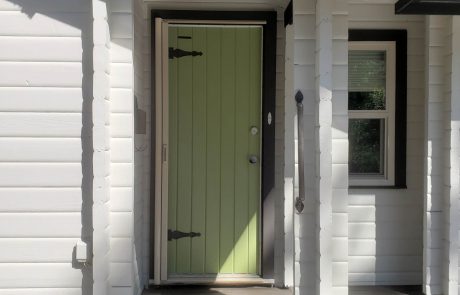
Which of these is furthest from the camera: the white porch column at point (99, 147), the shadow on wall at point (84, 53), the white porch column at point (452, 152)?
the white porch column at point (452, 152)

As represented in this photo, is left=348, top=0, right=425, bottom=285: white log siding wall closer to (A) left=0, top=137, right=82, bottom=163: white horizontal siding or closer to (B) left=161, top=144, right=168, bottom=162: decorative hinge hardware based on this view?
(B) left=161, top=144, right=168, bottom=162: decorative hinge hardware

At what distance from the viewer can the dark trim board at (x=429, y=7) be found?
2.86 meters

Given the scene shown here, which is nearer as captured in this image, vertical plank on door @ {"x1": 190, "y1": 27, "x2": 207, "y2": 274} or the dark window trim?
vertical plank on door @ {"x1": 190, "y1": 27, "x2": 207, "y2": 274}

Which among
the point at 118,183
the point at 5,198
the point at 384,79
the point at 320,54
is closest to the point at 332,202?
the point at 320,54

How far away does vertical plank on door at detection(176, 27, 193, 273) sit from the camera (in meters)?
3.79

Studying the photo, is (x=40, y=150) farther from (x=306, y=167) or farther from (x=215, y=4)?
(x=215, y=4)

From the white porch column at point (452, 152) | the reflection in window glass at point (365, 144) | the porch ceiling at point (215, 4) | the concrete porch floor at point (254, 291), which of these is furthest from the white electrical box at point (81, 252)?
the white porch column at point (452, 152)

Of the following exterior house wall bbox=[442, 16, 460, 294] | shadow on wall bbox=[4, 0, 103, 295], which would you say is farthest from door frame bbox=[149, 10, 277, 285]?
exterior house wall bbox=[442, 16, 460, 294]

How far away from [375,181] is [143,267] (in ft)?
6.44

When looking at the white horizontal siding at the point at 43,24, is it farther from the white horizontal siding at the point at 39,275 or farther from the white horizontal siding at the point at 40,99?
the white horizontal siding at the point at 39,275

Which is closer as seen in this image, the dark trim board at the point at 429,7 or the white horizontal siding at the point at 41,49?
the white horizontal siding at the point at 41,49

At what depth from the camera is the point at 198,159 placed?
3795 millimetres

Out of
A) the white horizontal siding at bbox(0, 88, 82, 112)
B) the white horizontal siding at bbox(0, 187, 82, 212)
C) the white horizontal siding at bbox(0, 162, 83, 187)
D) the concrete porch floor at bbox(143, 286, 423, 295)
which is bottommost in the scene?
the concrete porch floor at bbox(143, 286, 423, 295)

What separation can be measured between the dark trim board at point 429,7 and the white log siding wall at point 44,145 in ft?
6.14
